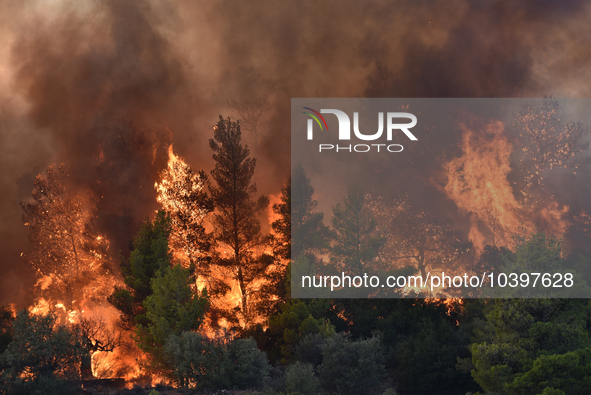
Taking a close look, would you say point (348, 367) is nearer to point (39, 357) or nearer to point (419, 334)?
point (419, 334)

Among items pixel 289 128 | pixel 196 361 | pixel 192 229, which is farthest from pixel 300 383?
pixel 289 128

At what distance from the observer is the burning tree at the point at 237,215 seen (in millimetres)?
37969

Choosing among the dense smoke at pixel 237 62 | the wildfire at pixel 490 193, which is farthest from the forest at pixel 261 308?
the dense smoke at pixel 237 62

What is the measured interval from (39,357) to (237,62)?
37.8m

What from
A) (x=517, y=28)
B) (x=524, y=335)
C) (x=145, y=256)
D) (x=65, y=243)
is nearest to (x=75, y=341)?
(x=145, y=256)

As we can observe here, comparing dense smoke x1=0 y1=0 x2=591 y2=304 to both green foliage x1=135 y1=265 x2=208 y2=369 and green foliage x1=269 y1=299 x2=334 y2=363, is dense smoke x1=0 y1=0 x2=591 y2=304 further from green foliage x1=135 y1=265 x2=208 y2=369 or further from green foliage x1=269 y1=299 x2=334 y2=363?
green foliage x1=135 y1=265 x2=208 y2=369

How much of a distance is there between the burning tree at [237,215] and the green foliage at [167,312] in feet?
30.3

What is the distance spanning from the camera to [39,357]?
25297 millimetres

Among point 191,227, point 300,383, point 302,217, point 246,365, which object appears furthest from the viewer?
point 302,217

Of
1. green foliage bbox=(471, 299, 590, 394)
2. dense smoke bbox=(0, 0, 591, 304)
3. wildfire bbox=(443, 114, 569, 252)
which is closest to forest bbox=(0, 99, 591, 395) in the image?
green foliage bbox=(471, 299, 590, 394)

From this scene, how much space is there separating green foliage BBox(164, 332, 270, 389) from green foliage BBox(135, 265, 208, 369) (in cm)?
134

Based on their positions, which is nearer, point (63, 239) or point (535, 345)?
point (535, 345)

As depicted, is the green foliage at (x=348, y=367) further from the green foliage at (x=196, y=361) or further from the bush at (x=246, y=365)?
the green foliage at (x=196, y=361)

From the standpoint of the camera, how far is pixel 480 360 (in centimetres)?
2169
